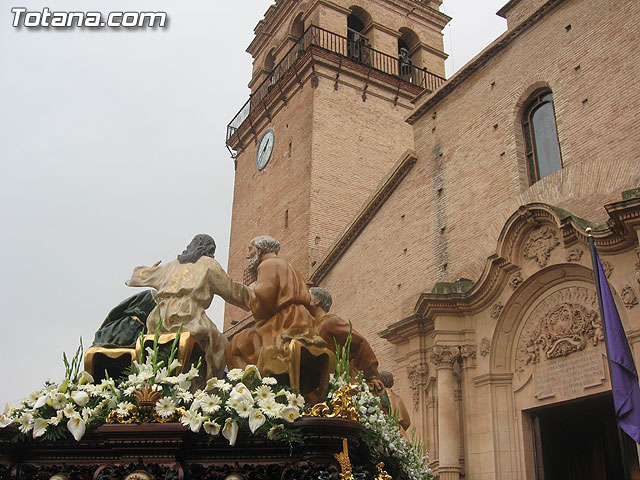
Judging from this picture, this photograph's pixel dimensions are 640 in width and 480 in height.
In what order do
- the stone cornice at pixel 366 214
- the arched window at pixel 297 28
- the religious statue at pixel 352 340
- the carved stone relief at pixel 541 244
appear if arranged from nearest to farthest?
the religious statue at pixel 352 340, the carved stone relief at pixel 541 244, the stone cornice at pixel 366 214, the arched window at pixel 297 28

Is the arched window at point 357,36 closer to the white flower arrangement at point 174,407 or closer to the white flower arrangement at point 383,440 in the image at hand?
the white flower arrangement at point 383,440

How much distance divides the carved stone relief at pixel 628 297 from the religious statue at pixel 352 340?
5.10m

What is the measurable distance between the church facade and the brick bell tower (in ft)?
11.1

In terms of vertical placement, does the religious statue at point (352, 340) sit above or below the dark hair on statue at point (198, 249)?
below

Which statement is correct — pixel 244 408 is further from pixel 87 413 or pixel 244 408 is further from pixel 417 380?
pixel 417 380

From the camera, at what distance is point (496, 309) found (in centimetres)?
1238

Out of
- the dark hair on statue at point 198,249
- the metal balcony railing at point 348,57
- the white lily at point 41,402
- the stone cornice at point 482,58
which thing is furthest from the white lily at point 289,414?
the metal balcony railing at point 348,57

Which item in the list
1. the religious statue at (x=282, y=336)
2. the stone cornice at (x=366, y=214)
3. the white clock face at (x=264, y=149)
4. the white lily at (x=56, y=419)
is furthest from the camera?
the white clock face at (x=264, y=149)

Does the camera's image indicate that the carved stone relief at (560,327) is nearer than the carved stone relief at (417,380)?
Yes

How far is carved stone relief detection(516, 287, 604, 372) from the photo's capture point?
1090 centimetres

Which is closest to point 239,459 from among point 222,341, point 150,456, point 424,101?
point 150,456

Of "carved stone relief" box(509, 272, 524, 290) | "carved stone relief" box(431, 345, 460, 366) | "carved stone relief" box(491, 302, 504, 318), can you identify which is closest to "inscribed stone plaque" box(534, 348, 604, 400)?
"carved stone relief" box(491, 302, 504, 318)

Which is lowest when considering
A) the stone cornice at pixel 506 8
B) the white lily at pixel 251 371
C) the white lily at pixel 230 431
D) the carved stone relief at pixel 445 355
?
the white lily at pixel 230 431

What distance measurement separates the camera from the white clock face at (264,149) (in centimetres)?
2530
